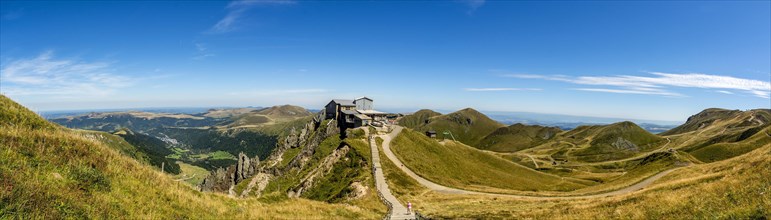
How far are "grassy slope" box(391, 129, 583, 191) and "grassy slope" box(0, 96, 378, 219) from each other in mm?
60732

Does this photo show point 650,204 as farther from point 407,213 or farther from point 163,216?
point 163,216

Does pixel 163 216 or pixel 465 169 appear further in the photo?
pixel 465 169

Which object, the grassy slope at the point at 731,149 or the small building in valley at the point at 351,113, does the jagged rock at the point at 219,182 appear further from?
the grassy slope at the point at 731,149

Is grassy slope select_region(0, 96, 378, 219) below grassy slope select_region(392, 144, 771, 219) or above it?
above

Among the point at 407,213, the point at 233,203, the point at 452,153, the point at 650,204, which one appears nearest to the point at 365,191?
the point at 407,213

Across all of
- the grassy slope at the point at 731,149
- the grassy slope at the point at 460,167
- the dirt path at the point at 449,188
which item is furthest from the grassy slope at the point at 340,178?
the grassy slope at the point at 731,149

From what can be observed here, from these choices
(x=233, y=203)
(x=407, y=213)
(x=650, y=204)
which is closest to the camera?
(x=233, y=203)

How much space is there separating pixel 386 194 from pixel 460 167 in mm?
49678

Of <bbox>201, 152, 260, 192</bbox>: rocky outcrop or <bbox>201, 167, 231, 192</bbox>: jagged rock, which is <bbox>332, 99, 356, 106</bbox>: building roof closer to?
<bbox>201, 152, 260, 192</bbox>: rocky outcrop

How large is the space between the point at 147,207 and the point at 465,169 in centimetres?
9439

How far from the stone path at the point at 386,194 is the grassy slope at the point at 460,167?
8.19m

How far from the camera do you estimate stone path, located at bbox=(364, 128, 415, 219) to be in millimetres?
42250

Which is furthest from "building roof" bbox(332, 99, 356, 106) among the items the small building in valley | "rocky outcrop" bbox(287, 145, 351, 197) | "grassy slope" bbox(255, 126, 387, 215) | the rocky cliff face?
"rocky outcrop" bbox(287, 145, 351, 197)

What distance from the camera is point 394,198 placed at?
5672 cm
